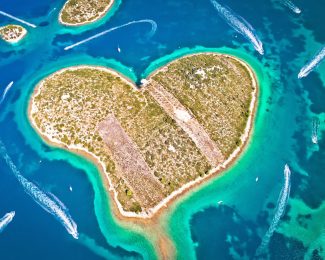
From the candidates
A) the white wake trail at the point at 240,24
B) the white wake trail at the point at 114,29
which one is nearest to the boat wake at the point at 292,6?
the white wake trail at the point at 240,24

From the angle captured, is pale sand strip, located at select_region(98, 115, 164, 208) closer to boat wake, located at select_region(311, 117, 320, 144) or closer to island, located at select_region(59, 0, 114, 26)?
boat wake, located at select_region(311, 117, 320, 144)

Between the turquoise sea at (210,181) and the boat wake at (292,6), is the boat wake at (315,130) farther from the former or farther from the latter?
the boat wake at (292,6)

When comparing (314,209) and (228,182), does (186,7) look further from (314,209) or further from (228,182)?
(314,209)

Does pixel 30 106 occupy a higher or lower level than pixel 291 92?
higher

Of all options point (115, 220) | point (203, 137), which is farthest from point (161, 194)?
point (203, 137)

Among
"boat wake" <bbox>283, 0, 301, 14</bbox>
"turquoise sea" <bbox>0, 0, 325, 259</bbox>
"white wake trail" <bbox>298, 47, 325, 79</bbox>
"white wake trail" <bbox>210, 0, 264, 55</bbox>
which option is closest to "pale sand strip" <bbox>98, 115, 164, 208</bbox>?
"turquoise sea" <bbox>0, 0, 325, 259</bbox>

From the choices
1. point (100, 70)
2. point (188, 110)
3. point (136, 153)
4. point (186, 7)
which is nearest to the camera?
point (136, 153)
